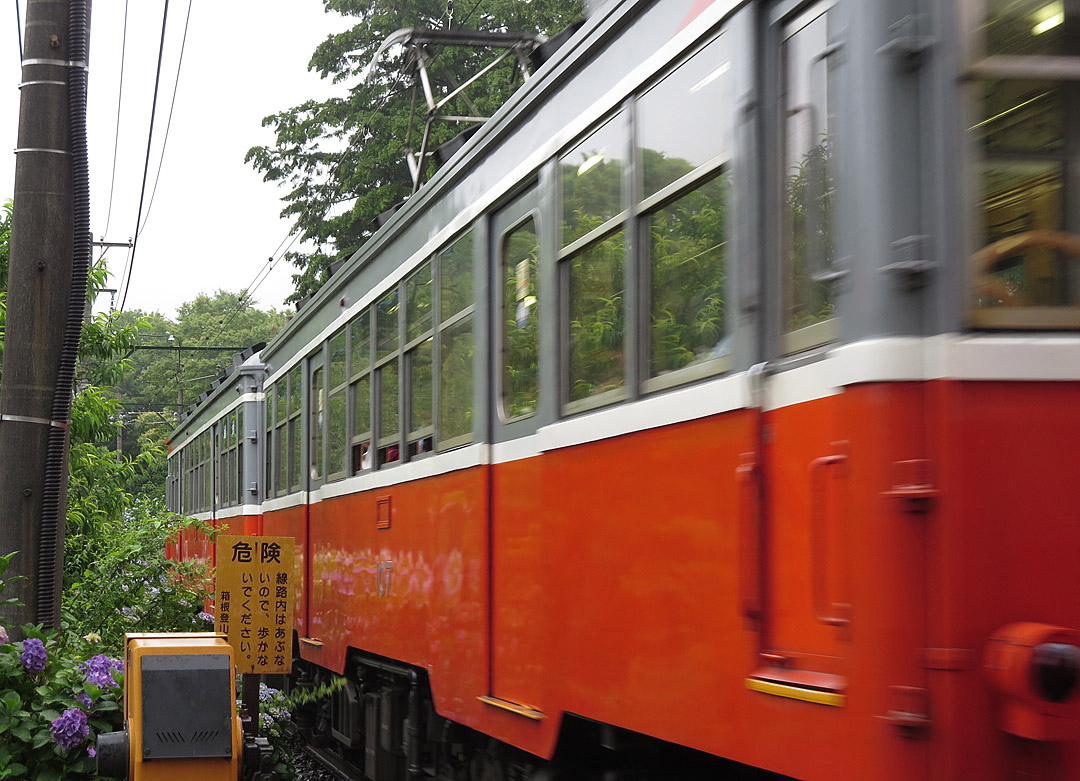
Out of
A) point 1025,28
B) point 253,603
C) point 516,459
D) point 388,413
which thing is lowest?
point 253,603

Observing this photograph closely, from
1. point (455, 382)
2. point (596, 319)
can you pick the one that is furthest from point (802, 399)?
point (455, 382)

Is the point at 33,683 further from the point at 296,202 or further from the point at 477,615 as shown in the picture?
the point at 296,202

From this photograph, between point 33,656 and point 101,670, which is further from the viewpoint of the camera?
point 101,670

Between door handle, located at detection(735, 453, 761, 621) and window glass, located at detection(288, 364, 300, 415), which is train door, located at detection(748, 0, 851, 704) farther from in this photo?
window glass, located at detection(288, 364, 300, 415)

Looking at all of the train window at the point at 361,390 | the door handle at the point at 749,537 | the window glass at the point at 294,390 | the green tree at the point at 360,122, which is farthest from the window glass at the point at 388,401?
the green tree at the point at 360,122

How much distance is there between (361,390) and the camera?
834 cm

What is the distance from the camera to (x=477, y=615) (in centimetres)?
565

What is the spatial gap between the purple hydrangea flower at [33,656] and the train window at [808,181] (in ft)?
11.8

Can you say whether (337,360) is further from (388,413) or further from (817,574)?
(817,574)

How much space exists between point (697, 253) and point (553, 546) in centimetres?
139

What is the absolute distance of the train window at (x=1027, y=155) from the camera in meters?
2.74

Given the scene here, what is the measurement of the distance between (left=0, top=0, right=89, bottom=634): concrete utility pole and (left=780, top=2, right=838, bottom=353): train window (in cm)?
403

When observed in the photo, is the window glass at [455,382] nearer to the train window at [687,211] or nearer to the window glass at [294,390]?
the train window at [687,211]

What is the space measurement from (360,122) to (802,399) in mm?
29442
